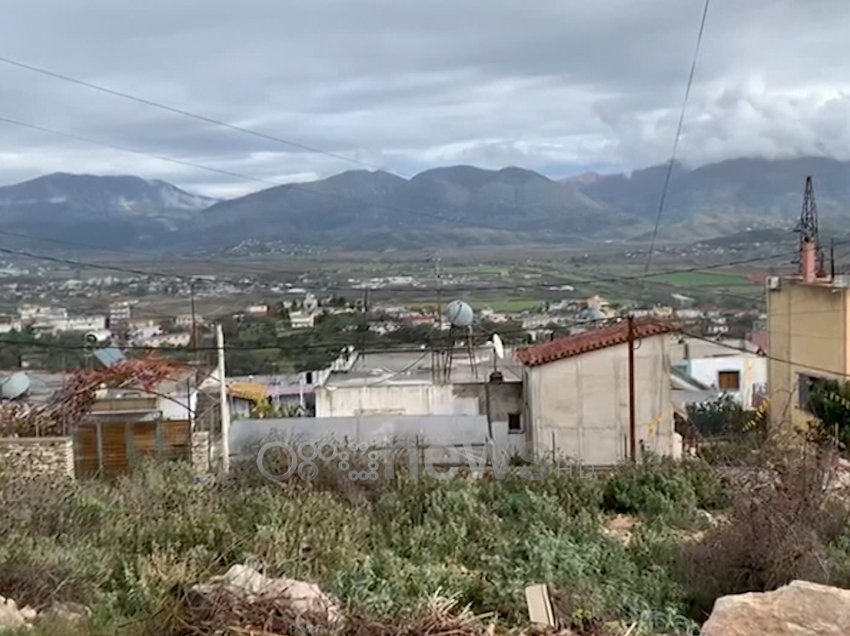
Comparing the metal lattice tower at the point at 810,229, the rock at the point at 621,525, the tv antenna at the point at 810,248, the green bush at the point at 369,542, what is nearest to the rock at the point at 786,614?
the green bush at the point at 369,542

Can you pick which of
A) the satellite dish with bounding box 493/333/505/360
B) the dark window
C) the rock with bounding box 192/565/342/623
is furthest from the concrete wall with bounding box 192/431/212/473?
the dark window

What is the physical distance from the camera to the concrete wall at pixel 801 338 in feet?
60.3

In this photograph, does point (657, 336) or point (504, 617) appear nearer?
point (504, 617)

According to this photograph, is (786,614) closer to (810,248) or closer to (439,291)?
(810,248)

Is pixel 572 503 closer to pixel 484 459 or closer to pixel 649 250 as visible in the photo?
pixel 484 459

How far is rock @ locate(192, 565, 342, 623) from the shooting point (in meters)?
4.76

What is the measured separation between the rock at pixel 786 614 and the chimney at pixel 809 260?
16.4m

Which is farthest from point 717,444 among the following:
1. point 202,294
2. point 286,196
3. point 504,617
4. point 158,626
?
point 286,196

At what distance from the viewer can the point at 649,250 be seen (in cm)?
3812

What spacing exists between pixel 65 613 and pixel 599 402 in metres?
12.4

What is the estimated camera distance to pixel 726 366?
28469mm

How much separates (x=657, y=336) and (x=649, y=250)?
22.6 meters

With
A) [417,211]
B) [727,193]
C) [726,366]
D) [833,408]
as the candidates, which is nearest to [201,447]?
[833,408]

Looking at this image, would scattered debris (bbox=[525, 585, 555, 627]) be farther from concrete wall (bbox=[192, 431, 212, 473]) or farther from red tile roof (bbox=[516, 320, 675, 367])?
red tile roof (bbox=[516, 320, 675, 367])
